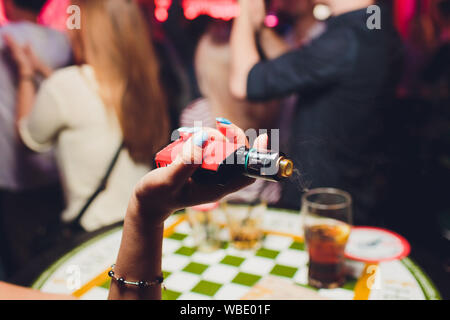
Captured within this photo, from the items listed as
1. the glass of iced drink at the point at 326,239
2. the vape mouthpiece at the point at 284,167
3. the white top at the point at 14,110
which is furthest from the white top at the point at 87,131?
the vape mouthpiece at the point at 284,167

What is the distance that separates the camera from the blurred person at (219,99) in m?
2.66

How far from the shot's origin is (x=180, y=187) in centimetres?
62

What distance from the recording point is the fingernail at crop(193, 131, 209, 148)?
1.80 feet

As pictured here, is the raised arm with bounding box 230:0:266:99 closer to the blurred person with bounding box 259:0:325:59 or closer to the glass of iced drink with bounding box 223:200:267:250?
the blurred person with bounding box 259:0:325:59

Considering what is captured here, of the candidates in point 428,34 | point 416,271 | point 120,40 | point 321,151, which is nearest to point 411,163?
point 428,34

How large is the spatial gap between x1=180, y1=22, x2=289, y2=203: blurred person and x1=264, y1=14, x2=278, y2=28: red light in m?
0.25

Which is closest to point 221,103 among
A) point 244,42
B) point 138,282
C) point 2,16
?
point 244,42

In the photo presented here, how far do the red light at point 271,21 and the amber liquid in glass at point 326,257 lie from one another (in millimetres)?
1700

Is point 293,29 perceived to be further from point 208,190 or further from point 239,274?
point 208,190

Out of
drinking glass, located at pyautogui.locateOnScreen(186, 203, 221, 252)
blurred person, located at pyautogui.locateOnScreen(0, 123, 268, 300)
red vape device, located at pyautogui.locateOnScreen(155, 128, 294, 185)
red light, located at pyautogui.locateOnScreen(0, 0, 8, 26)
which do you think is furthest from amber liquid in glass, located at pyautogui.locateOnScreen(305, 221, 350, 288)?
red light, located at pyautogui.locateOnScreen(0, 0, 8, 26)

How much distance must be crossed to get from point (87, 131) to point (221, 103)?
96cm

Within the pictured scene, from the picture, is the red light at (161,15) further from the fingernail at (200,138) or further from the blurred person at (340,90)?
the fingernail at (200,138)

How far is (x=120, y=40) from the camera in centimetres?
204
